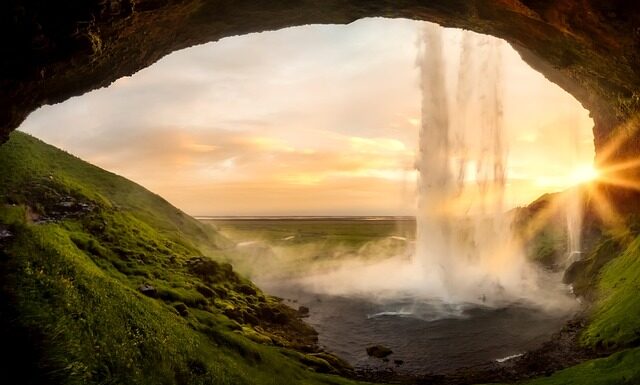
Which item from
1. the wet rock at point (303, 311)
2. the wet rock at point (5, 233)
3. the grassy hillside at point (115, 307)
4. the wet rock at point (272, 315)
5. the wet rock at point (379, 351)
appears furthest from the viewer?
the wet rock at point (303, 311)

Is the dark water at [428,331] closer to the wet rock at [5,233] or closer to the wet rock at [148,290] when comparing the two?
the wet rock at [148,290]

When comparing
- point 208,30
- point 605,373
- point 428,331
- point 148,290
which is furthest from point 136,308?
point 428,331

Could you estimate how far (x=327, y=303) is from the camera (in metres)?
78.4

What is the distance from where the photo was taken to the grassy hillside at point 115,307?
23594 mm

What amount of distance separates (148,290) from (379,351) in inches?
1018

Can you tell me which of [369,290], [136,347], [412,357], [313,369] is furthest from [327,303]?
[136,347]

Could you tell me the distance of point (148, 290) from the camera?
42344mm

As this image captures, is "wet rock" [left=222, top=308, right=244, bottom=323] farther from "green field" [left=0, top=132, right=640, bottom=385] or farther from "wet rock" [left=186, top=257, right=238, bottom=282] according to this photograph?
"wet rock" [left=186, top=257, right=238, bottom=282]

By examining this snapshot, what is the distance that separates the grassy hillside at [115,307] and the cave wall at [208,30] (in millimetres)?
10707

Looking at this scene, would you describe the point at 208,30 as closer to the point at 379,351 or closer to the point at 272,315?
the point at 379,351

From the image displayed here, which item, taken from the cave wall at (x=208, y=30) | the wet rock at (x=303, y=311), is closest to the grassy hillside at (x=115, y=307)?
the wet rock at (x=303, y=311)

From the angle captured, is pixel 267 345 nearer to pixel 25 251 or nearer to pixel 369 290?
pixel 25 251

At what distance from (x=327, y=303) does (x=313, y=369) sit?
122 feet

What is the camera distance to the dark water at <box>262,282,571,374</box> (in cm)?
4694
